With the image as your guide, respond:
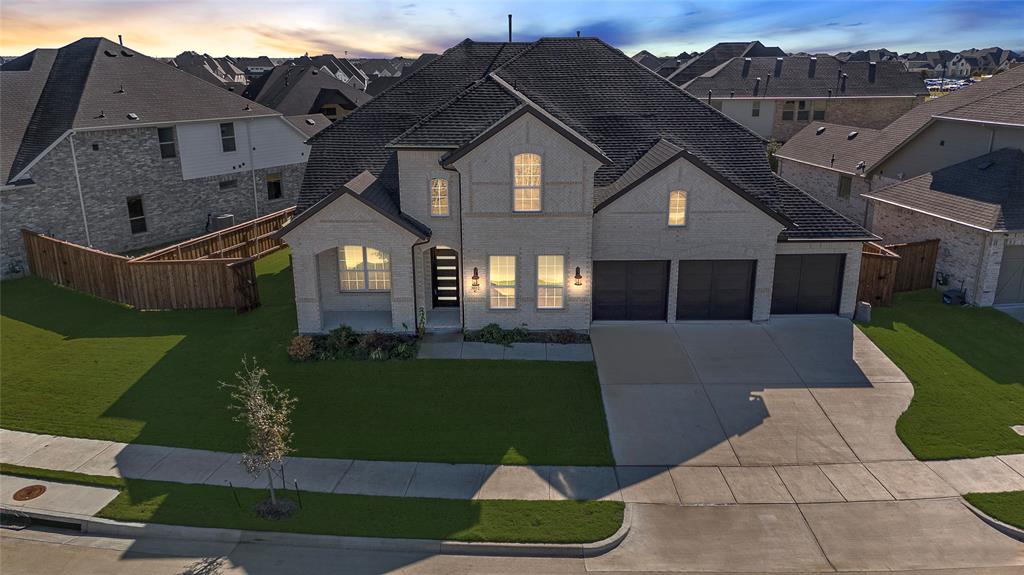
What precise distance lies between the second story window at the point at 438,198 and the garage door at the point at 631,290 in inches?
218

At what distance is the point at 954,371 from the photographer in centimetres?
1947

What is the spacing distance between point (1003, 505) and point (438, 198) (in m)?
16.6

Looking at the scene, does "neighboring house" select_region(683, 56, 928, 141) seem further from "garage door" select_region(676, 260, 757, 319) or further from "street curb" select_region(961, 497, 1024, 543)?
"street curb" select_region(961, 497, 1024, 543)

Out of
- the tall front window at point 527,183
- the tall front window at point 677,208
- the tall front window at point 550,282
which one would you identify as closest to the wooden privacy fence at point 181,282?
the tall front window at point 527,183

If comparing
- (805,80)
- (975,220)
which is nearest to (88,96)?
(975,220)

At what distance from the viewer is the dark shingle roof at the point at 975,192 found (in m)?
23.5

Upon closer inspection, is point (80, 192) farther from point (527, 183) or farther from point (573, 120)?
point (573, 120)

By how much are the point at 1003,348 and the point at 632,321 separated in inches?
461

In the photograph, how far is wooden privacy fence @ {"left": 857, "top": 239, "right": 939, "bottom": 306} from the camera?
24.0m

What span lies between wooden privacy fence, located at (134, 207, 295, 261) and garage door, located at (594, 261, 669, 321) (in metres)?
13.0

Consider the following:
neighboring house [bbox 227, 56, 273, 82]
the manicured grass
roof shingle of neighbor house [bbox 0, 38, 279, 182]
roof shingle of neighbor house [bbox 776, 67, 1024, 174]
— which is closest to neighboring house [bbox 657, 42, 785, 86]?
roof shingle of neighbor house [bbox 776, 67, 1024, 174]

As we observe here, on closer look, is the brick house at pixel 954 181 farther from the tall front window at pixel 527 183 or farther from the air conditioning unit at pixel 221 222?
the air conditioning unit at pixel 221 222

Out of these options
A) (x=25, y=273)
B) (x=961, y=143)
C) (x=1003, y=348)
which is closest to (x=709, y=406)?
(x=1003, y=348)

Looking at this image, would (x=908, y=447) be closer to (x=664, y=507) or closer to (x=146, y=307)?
(x=664, y=507)
